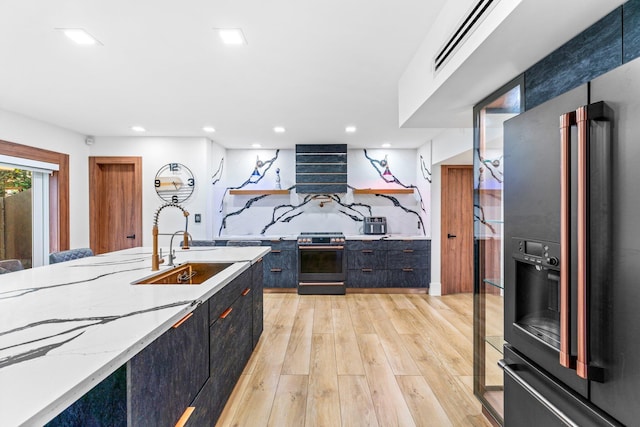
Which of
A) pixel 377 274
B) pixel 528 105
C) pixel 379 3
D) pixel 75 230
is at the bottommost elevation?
pixel 377 274

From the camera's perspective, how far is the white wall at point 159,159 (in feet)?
14.6

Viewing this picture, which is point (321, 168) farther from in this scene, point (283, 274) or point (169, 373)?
point (169, 373)

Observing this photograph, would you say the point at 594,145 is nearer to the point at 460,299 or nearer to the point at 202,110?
the point at 202,110

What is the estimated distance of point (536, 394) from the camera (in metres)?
1.01

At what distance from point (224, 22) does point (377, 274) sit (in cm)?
394

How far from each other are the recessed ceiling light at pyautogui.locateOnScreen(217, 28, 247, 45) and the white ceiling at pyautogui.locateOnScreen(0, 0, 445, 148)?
4 cm

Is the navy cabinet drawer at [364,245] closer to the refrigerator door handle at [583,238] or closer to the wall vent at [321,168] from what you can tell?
the wall vent at [321,168]

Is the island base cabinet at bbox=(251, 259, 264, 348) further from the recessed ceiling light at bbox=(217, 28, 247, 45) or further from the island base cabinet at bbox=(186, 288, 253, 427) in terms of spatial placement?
the recessed ceiling light at bbox=(217, 28, 247, 45)

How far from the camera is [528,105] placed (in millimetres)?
1505

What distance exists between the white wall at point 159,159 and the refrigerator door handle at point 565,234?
4366 millimetres

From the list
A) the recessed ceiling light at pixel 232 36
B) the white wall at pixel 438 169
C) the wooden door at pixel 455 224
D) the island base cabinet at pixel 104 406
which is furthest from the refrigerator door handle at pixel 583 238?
the wooden door at pixel 455 224

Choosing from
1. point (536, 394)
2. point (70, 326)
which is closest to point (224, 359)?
point (70, 326)

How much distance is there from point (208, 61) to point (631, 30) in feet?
7.52

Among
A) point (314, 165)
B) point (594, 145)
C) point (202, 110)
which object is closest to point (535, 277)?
point (594, 145)
